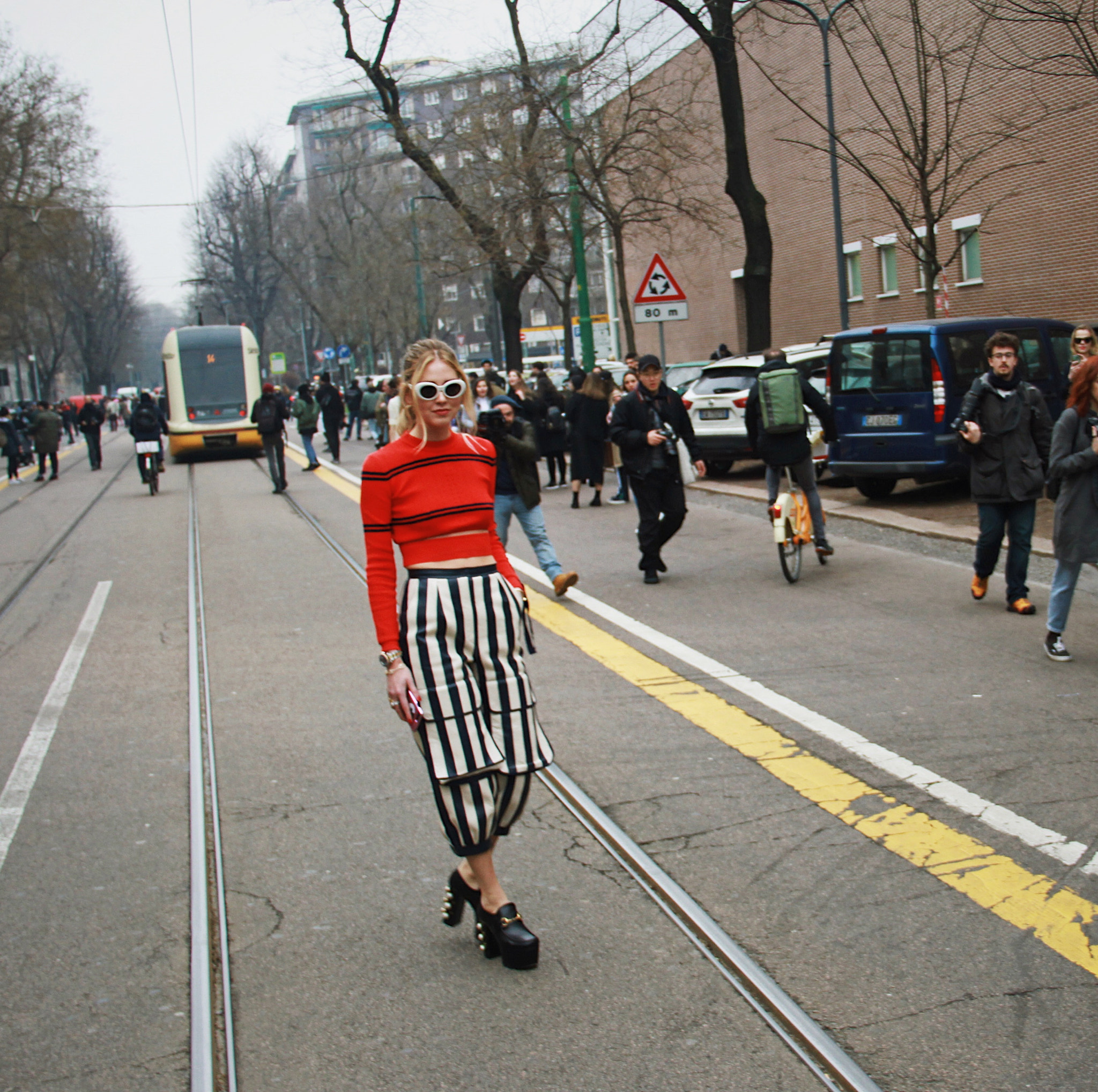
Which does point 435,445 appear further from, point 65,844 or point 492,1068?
point 65,844

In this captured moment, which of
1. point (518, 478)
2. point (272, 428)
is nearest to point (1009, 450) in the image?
point (518, 478)

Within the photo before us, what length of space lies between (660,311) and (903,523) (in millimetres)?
6802

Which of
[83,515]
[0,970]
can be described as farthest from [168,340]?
[0,970]

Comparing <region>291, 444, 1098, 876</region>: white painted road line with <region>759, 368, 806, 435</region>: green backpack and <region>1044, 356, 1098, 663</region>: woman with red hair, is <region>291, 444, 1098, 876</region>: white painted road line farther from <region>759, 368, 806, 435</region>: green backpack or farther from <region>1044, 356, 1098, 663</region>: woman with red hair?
<region>759, 368, 806, 435</region>: green backpack

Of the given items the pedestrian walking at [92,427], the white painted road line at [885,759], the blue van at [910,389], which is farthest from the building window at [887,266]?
the white painted road line at [885,759]

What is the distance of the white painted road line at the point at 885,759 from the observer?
4570mm

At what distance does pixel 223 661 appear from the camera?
845 centimetres

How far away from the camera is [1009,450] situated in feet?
27.8

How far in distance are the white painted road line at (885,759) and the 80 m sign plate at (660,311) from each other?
1006 centimetres

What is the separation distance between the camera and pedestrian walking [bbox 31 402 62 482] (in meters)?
28.1

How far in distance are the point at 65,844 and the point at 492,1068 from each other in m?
2.50

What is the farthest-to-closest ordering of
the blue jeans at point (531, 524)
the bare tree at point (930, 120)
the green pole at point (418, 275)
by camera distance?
the green pole at point (418, 275) → the bare tree at point (930, 120) → the blue jeans at point (531, 524)

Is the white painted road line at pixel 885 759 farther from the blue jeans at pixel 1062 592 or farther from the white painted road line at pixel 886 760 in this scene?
the blue jeans at pixel 1062 592

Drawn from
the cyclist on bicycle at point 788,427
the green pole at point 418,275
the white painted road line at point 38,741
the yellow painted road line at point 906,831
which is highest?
the green pole at point 418,275
